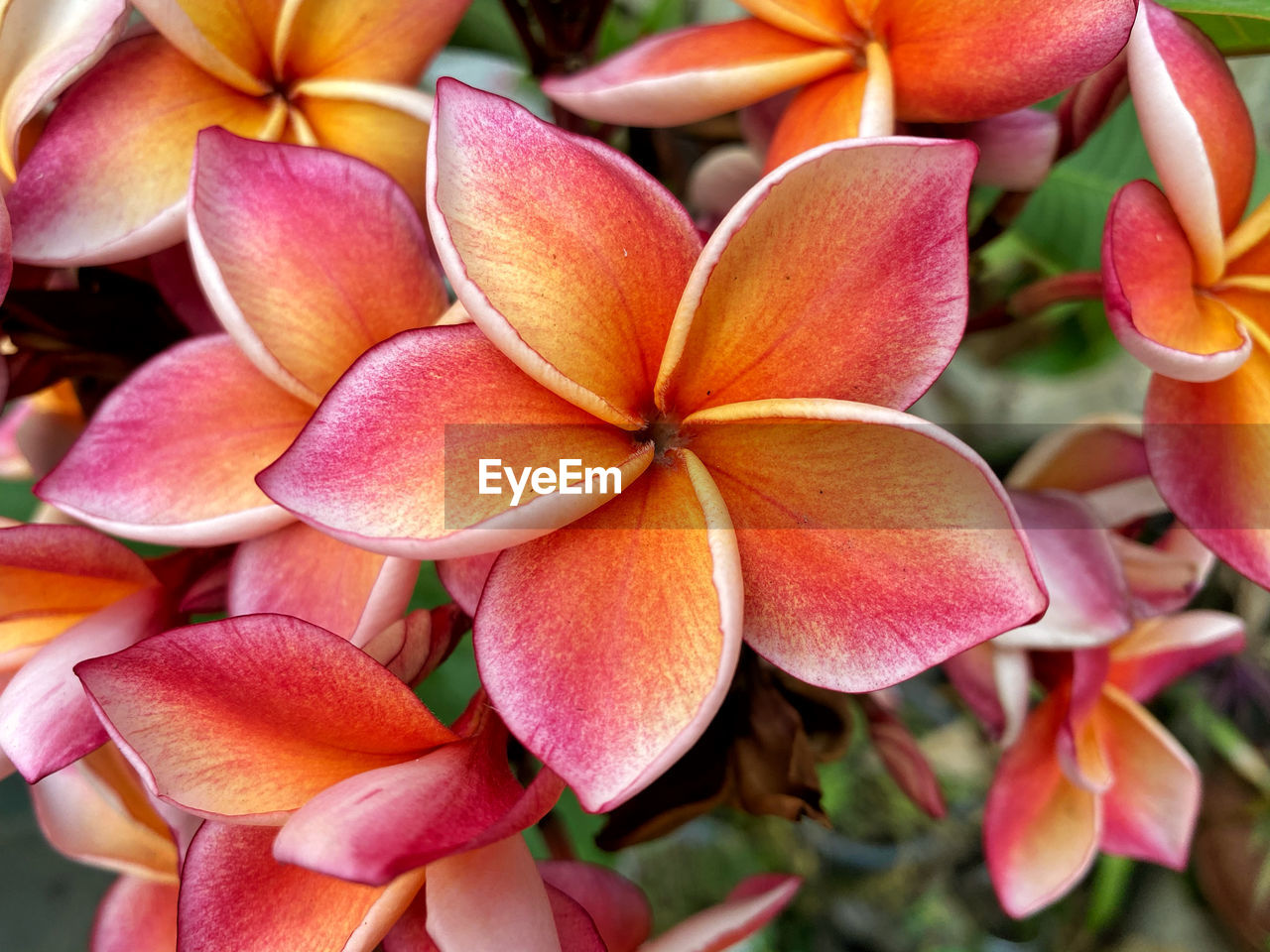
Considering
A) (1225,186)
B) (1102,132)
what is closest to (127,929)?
(1225,186)

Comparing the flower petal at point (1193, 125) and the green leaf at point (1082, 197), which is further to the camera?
the green leaf at point (1082, 197)

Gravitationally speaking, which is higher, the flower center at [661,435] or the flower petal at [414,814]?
the flower center at [661,435]

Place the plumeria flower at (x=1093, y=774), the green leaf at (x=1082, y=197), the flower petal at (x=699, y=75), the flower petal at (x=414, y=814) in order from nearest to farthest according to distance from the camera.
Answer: the flower petal at (x=414, y=814) < the flower petal at (x=699, y=75) < the plumeria flower at (x=1093, y=774) < the green leaf at (x=1082, y=197)

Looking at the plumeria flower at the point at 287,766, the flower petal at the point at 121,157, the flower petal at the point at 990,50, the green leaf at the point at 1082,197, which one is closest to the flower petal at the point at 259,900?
the plumeria flower at the point at 287,766

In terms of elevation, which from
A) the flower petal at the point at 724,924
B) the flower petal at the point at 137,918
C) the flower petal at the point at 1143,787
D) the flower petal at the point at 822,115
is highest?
the flower petal at the point at 822,115

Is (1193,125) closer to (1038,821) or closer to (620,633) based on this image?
(620,633)

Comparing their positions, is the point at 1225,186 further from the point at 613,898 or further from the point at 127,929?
the point at 127,929

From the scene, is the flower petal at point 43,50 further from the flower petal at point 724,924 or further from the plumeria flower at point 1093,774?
the plumeria flower at point 1093,774

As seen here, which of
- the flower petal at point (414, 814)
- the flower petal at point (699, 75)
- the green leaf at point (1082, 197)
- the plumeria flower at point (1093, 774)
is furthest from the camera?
the green leaf at point (1082, 197)
